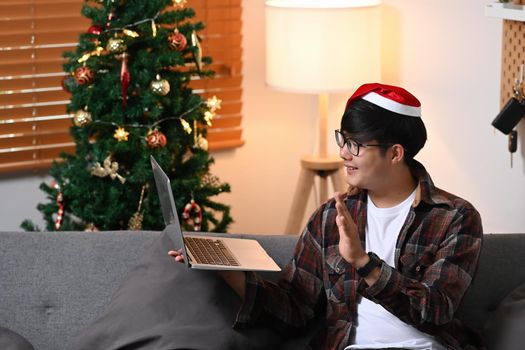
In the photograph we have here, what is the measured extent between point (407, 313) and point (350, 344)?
8.7 inches

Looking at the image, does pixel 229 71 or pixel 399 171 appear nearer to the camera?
pixel 399 171

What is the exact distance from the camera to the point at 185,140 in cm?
336

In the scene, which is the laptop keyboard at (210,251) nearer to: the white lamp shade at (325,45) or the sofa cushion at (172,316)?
the sofa cushion at (172,316)

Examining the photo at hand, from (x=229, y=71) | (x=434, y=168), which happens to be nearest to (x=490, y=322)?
(x=434, y=168)

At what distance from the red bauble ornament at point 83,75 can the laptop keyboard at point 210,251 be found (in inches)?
38.3

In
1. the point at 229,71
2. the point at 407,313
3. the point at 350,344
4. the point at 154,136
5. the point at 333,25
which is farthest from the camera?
the point at 229,71

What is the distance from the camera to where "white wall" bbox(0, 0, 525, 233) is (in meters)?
3.20

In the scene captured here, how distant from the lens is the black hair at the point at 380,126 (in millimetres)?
2232

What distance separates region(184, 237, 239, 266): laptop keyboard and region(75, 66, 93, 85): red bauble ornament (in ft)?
3.19

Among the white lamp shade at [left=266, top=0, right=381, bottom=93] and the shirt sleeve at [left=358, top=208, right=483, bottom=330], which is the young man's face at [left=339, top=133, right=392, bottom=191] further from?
the white lamp shade at [left=266, top=0, right=381, bottom=93]

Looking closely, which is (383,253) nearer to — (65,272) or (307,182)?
(65,272)

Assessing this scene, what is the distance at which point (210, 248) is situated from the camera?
2.36 m

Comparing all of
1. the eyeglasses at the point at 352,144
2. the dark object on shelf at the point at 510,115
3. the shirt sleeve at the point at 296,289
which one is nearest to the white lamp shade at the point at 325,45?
the dark object on shelf at the point at 510,115

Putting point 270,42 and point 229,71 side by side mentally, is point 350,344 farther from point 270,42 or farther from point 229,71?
point 229,71
